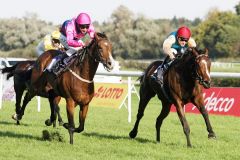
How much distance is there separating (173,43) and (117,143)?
1.93 m

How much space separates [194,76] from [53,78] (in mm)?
2279

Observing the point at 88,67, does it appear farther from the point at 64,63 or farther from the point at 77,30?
the point at 77,30

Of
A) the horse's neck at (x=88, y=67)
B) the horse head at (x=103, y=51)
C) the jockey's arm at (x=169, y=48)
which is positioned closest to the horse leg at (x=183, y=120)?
the jockey's arm at (x=169, y=48)

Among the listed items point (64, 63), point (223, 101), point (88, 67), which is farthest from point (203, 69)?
point (223, 101)

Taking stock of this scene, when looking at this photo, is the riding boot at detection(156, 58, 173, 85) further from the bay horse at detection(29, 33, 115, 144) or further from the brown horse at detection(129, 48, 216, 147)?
the bay horse at detection(29, 33, 115, 144)

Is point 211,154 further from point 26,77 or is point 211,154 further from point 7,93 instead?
point 7,93

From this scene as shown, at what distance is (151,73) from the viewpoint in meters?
9.98

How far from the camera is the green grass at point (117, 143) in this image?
312 inches

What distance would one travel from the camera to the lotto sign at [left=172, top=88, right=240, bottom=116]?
14.3m

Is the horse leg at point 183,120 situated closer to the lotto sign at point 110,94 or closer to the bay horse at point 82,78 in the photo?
the bay horse at point 82,78

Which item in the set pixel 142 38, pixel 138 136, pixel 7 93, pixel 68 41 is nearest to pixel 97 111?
pixel 7 93

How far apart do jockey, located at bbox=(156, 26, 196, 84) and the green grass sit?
1157 mm

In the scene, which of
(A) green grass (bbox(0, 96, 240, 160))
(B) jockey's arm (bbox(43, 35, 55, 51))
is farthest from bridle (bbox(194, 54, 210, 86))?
(B) jockey's arm (bbox(43, 35, 55, 51))

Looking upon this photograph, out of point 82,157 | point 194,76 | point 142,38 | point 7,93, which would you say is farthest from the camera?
point 142,38
